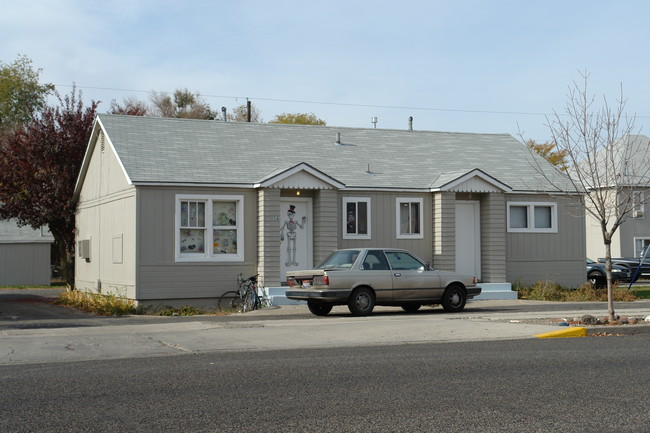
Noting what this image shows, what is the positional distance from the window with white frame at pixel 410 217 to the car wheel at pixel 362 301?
5989 millimetres

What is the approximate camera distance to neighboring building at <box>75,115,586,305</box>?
891 inches

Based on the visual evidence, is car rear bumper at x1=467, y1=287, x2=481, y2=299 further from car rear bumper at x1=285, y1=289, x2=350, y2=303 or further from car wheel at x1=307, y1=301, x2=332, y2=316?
car wheel at x1=307, y1=301, x2=332, y2=316

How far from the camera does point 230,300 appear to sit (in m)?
22.9

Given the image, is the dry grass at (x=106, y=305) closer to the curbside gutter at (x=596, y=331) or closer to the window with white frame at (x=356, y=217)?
the window with white frame at (x=356, y=217)

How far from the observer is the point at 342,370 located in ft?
34.7

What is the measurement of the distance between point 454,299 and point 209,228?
276 inches

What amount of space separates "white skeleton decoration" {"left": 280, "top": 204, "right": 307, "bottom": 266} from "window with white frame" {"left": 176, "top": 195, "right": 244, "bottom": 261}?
1.45 m

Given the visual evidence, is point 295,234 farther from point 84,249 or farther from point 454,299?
point 84,249

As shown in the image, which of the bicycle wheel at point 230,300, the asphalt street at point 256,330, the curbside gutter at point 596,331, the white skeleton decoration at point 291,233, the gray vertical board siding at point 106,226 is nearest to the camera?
the asphalt street at point 256,330

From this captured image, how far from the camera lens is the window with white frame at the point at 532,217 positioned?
26.5 meters

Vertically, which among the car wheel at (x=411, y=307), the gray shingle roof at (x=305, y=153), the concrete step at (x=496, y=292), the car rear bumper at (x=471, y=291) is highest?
the gray shingle roof at (x=305, y=153)

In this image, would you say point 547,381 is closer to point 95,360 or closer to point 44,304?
point 95,360


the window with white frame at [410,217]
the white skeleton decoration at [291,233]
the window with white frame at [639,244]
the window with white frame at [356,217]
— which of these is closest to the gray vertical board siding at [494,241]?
the window with white frame at [410,217]

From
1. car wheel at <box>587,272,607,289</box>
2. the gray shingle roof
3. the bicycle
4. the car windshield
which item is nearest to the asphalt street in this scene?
the bicycle
